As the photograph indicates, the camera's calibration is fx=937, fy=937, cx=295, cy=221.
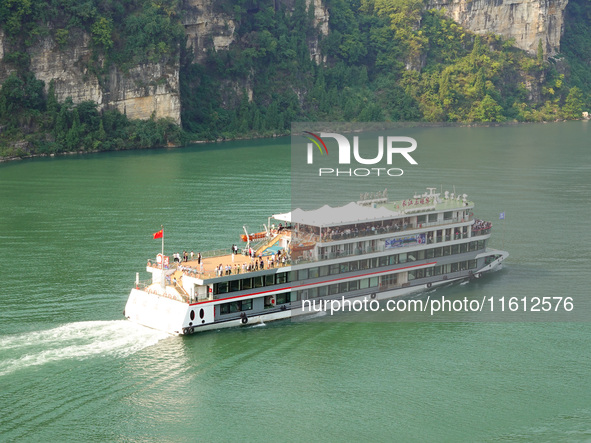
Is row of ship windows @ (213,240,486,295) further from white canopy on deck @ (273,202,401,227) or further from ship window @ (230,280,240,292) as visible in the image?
white canopy on deck @ (273,202,401,227)

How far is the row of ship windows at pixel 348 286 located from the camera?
1459 inches

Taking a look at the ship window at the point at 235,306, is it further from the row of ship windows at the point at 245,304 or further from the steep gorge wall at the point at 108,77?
the steep gorge wall at the point at 108,77

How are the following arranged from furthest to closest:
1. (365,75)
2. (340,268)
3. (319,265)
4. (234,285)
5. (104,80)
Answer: (365,75) < (104,80) < (340,268) < (319,265) < (234,285)

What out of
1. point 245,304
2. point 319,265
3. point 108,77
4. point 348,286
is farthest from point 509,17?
point 245,304

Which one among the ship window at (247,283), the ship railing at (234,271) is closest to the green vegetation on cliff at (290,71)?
the ship railing at (234,271)

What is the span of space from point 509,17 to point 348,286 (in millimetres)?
124520

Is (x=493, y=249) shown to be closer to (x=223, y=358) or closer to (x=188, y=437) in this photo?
(x=223, y=358)

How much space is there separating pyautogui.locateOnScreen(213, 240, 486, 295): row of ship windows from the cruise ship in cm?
4

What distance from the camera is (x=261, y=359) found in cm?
3372

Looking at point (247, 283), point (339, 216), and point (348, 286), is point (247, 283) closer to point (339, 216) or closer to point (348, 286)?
point (348, 286)

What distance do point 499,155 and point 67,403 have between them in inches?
2581

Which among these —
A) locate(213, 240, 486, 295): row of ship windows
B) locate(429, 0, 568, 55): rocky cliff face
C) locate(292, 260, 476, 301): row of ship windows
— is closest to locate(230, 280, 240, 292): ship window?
locate(213, 240, 486, 295): row of ship windows

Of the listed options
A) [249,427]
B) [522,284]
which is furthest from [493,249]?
[249,427]

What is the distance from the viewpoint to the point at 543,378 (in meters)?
32.3
